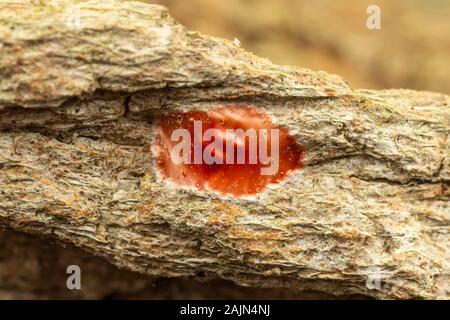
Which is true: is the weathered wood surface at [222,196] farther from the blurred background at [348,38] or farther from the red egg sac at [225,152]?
the blurred background at [348,38]

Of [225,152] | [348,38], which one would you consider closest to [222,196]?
[225,152]

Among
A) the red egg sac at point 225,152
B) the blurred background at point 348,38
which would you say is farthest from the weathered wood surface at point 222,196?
the blurred background at point 348,38

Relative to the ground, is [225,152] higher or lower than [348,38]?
lower

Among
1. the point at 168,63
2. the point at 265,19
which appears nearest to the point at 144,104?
the point at 168,63

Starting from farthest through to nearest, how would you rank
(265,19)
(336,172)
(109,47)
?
1. (265,19)
2. (336,172)
3. (109,47)

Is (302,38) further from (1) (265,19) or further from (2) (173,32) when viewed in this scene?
(2) (173,32)

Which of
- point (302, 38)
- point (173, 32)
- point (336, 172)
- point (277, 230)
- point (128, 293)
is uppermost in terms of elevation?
point (302, 38)

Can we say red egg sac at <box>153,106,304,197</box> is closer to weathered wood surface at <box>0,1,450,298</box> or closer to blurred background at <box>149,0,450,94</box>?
weathered wood surface at <box>0,1,450,298</box>

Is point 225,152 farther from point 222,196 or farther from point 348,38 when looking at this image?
point 348,38
